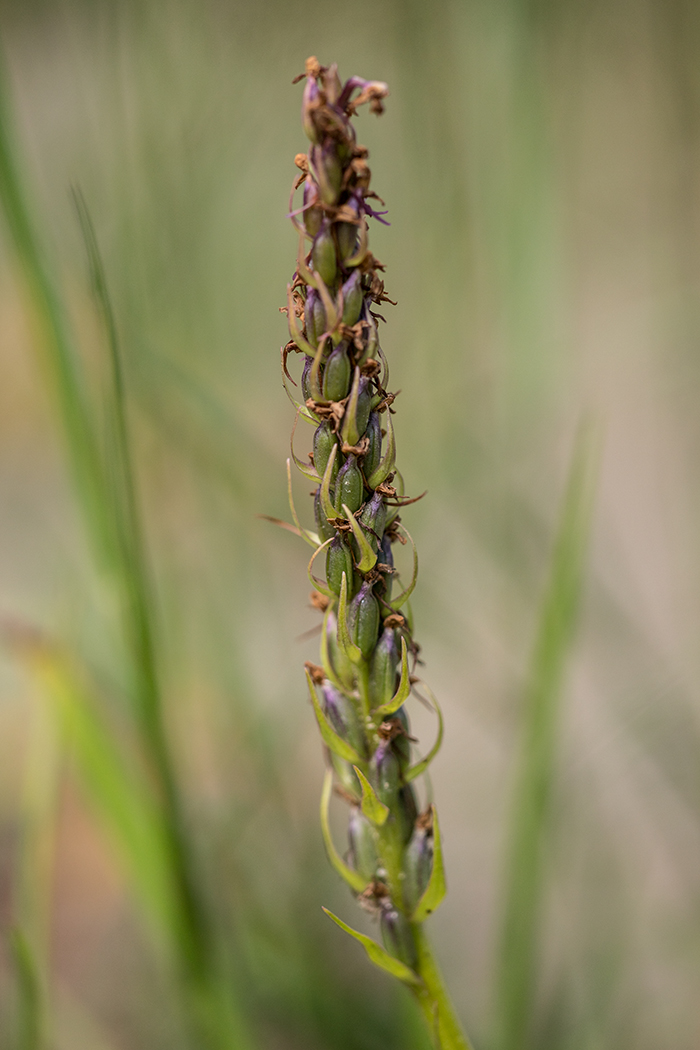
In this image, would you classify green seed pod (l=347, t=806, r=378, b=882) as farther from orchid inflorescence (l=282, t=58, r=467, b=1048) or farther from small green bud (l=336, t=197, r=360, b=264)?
small green bud (l=336, t=197, r=360, b=264)

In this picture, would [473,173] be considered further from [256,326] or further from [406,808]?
[406,808]

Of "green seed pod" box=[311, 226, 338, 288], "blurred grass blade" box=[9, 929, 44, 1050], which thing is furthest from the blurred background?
"green seed pod" box=[311, 226, 338, 288]

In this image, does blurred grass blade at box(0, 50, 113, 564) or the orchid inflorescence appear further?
blurred grass blade at box(0, 50, 113, 564)

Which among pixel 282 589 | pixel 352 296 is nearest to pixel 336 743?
pixel 352 296

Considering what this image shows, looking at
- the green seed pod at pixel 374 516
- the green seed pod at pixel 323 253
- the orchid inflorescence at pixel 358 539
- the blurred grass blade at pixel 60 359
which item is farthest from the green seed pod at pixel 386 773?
the blurred grass blade at pixel 60 359

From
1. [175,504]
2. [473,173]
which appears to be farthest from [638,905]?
[175,504]

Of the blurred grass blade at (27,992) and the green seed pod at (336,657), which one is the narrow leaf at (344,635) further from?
the blurred grass blade at (27,992)

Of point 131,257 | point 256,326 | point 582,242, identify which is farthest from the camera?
point 582,242
